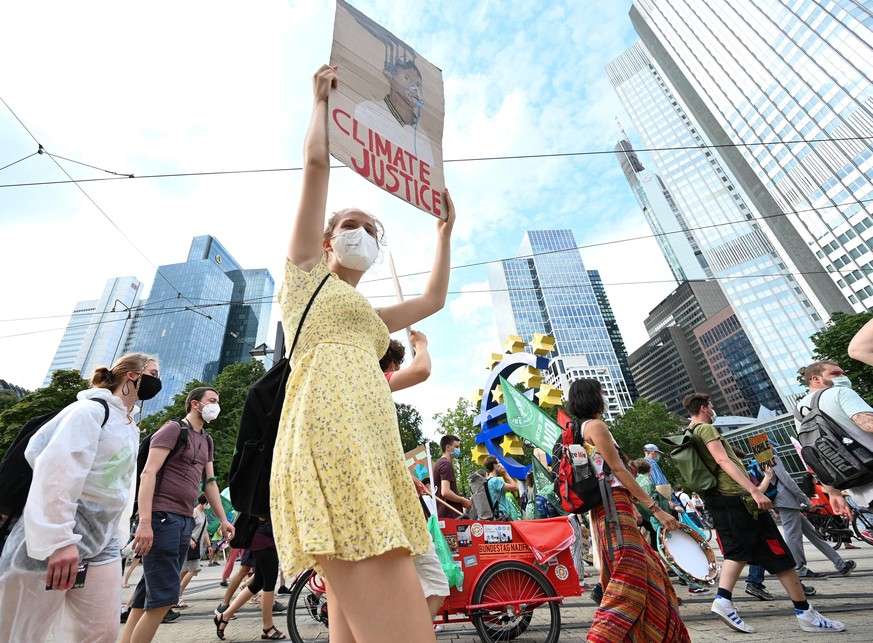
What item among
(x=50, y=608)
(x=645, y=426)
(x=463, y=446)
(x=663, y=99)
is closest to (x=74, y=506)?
(x=50, y=608)

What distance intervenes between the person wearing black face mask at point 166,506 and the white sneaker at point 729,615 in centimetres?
391

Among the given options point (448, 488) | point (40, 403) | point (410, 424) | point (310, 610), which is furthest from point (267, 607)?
point (410, 424)

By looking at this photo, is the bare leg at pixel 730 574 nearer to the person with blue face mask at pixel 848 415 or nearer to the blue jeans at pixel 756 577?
the person with blue face mask at pixel 848 415

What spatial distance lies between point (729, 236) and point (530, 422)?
11057 cm

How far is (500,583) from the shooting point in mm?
3748

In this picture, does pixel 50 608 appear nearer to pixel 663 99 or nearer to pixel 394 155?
pixel 394 155

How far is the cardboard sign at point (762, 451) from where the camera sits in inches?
211

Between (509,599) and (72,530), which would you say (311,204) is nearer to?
(72,530)

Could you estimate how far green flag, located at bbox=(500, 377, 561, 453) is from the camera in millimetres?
8492

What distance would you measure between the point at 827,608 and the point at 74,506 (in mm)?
5892

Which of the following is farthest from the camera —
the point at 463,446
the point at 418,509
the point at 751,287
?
the point at 751,287

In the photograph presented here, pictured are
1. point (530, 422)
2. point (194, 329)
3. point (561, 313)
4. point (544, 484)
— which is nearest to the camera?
point (544, 484)

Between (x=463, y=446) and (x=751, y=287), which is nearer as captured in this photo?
(x=463, y=446)

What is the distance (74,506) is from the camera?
1984 millimetres
